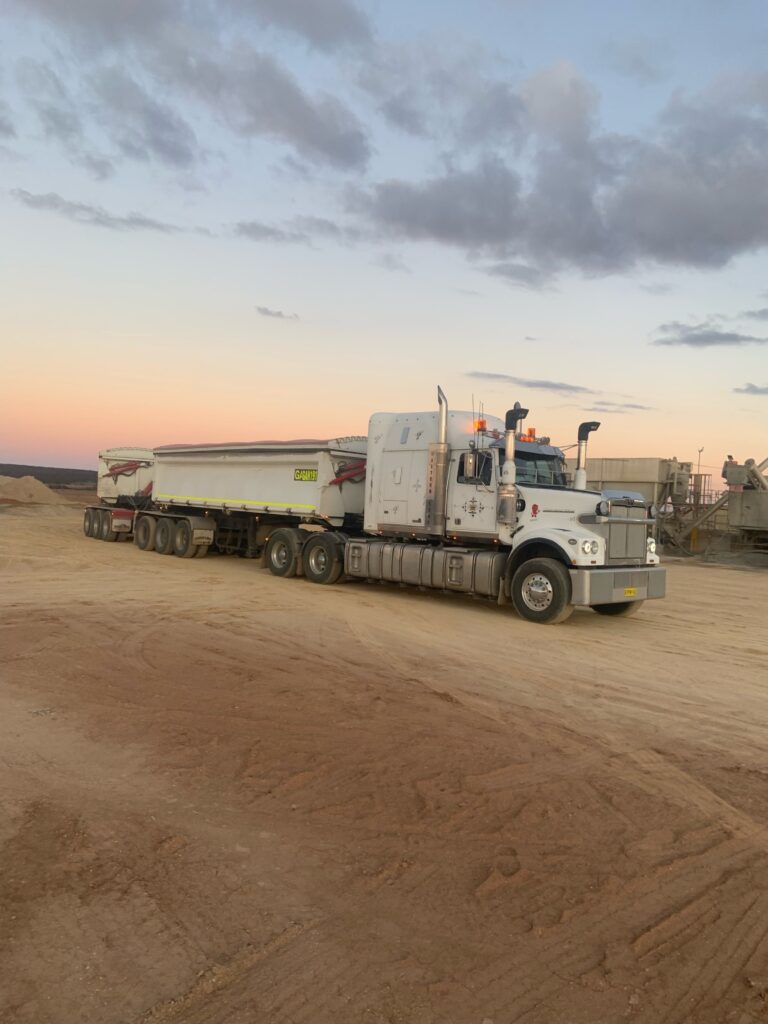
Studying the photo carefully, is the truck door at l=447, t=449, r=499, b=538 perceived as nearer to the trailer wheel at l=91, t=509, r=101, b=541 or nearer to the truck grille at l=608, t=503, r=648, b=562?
the truck grille at l=608, t=503, r=648, b=562

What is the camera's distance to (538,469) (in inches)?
589

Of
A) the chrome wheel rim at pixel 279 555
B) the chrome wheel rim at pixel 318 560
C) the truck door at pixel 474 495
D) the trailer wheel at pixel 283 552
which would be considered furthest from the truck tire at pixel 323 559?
the truck door at pixel 474 495

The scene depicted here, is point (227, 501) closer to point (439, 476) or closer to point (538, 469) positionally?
point (439, 476)

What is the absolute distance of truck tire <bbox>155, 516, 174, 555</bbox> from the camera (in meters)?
22.8

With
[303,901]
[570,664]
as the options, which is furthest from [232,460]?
[303,901]

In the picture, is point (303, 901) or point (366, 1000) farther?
point (303, 901)

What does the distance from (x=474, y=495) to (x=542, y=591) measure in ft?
7.58

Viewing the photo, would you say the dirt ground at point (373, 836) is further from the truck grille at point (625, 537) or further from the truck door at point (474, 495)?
the truck door at point (474, 495)

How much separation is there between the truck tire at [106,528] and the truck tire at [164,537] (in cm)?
282

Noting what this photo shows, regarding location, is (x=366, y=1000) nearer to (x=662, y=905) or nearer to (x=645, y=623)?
(x=662, y=905)

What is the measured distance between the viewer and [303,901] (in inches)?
161

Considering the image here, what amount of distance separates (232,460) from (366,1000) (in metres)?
17.8

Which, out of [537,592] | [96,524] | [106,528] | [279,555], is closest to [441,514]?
[537,592]

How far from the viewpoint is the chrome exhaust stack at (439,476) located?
15461 mm
